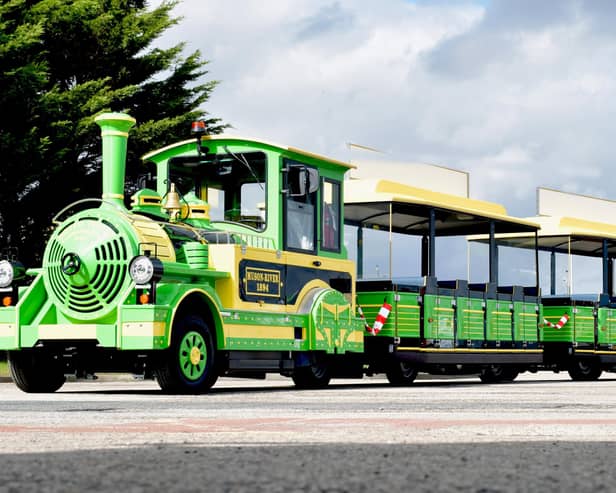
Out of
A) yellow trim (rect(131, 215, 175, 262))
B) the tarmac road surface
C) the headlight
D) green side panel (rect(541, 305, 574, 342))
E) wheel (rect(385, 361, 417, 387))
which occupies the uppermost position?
yellow trim (rect(131, 215, 175, 262))

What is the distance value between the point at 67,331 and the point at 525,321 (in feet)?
34.9

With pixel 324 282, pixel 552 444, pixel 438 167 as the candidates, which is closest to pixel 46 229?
pixel 438 167

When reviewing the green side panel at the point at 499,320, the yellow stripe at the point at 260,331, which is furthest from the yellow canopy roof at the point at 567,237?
the yellow stripe at the point at 260,331

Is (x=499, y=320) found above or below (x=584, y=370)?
above

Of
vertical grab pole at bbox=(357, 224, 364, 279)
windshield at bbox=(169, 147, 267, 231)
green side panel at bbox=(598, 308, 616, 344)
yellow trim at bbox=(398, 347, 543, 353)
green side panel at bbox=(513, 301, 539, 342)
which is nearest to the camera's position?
windshield at bbox=(169, 147, 267, 231)

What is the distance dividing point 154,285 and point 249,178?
3.18m

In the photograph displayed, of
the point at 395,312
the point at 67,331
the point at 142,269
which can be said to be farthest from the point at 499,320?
the point at 67,331

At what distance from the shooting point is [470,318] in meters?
20.6

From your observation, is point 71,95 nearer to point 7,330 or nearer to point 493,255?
point 493,255

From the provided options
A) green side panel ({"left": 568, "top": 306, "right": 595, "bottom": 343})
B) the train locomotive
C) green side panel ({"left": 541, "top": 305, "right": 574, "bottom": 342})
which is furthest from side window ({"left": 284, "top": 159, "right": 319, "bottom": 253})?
green side panel ({"left": 568, "top": 306, "right": 595, "bottom": 343})

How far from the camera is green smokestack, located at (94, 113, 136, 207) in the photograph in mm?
15203

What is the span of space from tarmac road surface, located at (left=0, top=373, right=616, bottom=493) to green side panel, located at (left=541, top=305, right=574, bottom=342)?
11604 mm

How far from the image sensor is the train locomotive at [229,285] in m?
14.2

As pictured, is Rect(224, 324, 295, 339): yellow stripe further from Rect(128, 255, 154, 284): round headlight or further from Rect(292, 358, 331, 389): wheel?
Rect(128, 255, 154, 284): round headlight
